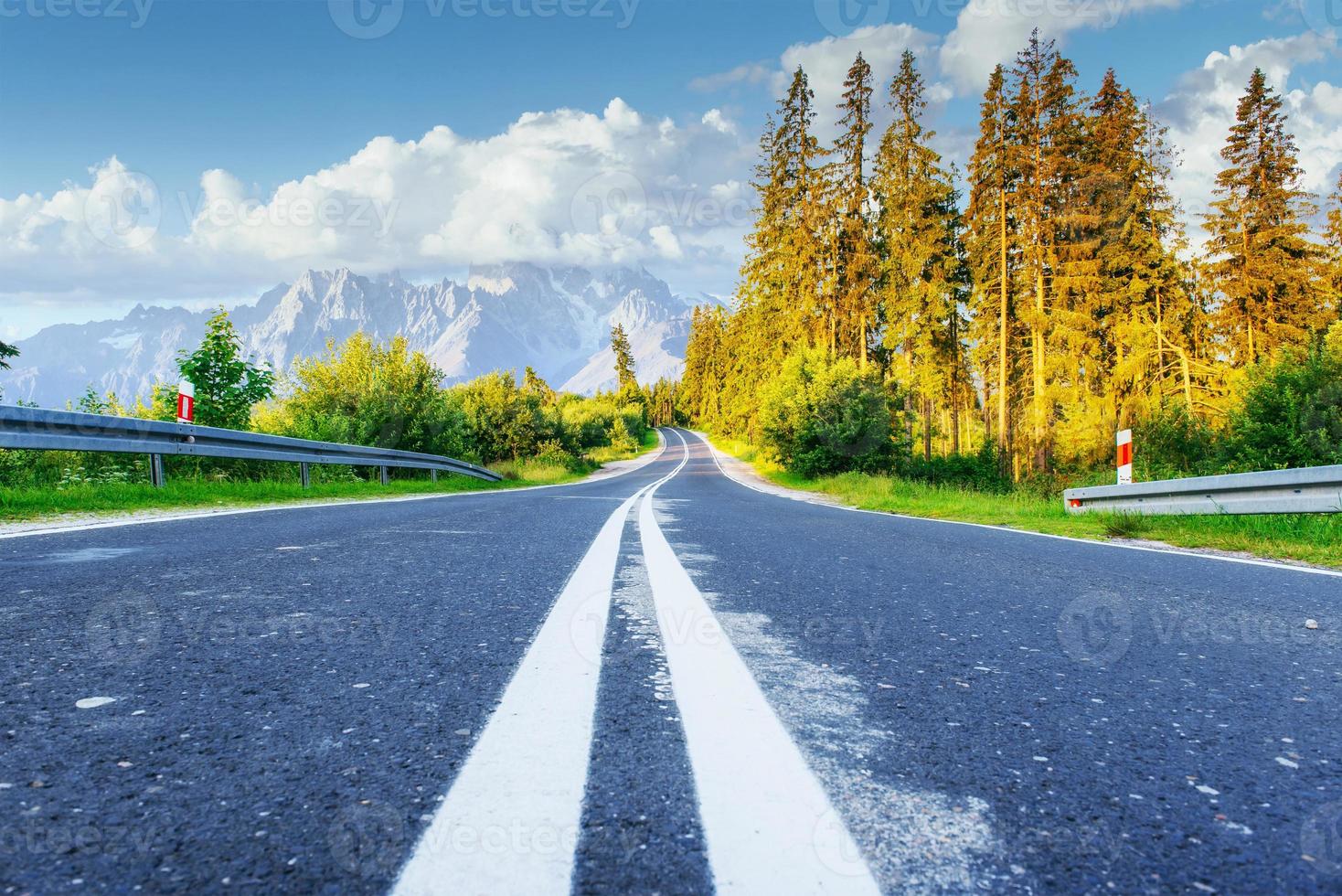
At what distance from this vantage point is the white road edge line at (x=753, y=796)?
100 centimetres

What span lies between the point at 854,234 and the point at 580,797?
3474cm

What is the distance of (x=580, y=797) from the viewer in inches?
48.1

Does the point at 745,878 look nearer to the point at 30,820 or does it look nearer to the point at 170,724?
the point at 30,820

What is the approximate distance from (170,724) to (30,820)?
44 centimetres

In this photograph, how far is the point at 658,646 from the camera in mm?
2332

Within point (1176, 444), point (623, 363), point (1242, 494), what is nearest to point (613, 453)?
→ point (1176, 444)

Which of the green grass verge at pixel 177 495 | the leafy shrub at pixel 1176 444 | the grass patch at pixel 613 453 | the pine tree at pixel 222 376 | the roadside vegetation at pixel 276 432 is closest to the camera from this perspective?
the green grass verge at pixel 177 495

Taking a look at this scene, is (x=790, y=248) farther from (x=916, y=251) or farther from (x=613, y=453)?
(x=613, y=453)

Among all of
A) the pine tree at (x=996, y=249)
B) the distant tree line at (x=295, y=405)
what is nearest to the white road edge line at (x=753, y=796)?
the distant tree line at (x=295, y=405)

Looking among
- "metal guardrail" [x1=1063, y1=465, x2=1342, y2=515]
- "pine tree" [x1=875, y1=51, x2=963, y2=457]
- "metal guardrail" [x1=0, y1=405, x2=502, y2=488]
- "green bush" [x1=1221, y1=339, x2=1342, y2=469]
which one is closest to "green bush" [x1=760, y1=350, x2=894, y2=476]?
"pine tree" [x1=875, y1=51, x2=963, y2=457]

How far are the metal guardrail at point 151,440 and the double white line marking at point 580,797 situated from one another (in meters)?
7.36

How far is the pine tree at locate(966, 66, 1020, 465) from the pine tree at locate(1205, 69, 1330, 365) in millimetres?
7589

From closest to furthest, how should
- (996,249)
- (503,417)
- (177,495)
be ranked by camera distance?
(177,495)
(996,249)
(503,417)

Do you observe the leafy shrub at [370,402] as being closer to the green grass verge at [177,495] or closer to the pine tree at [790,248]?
the green grass verge at [177,495]
